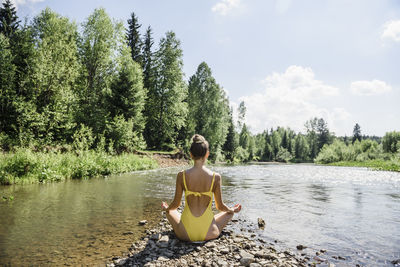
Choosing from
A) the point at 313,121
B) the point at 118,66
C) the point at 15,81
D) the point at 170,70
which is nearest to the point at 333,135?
the point at 313,121

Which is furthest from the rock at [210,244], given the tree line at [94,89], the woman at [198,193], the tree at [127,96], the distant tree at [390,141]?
the distant tree at [390,141]

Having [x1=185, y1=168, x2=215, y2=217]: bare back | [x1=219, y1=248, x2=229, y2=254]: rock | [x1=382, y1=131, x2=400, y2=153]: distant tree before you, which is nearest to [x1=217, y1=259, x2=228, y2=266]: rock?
[x1=219, y1=248, x2=229, y2=254]: rock

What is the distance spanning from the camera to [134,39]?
45312 mm

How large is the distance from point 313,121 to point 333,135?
38.6 feet

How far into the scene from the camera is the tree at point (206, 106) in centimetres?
4703

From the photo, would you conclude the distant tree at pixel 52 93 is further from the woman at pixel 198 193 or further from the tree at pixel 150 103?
the woman at pixel 198 193

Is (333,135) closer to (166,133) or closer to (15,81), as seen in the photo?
(166,133)

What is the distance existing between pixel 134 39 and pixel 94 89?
58.6 feet

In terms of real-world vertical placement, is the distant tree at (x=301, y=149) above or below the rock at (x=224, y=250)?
above

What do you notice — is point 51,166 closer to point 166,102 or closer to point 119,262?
point 119,262

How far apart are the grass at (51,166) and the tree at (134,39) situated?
1154 inches

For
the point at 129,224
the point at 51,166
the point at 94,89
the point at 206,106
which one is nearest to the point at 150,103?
the point at 94,89

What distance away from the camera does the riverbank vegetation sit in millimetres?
17859

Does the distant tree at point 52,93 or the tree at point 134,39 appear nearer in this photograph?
the distant tree at point 52,93
